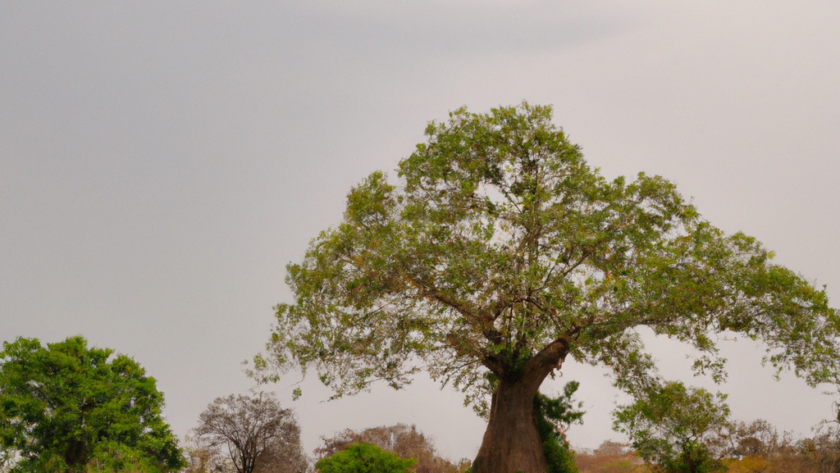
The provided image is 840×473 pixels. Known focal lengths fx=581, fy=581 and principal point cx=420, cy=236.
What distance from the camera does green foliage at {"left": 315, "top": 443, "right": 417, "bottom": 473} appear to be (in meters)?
18.1

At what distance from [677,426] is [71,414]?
2054cm

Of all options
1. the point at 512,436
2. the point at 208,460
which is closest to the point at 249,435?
the point at 208,460

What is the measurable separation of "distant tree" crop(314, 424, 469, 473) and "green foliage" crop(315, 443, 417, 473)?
29.5 feet

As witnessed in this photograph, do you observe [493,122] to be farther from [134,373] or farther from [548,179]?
[134,373]

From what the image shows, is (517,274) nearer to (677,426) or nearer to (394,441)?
(677,426)

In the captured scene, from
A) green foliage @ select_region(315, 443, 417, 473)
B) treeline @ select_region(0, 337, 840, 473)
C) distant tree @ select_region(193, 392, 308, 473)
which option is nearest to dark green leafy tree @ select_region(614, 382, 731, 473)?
treeline @ select_region(0, 337, 840, 473)

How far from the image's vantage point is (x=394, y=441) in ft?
99.2

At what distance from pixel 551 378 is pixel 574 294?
6.40m

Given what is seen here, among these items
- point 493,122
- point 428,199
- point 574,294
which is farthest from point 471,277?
point 493,122

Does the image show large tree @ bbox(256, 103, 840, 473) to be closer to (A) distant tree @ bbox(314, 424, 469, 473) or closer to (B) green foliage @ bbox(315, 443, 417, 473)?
(B) green foliage @ bbox(315, 443, 417, 473)

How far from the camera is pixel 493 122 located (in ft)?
63.8

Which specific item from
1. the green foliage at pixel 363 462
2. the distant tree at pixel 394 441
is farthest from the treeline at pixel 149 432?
the distant tree at pixel 394 441

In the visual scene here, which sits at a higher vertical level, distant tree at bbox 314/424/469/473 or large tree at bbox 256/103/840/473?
large tree at bbox 256/103/840/473

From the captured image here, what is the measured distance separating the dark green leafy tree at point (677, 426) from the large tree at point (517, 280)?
6.22 ft
